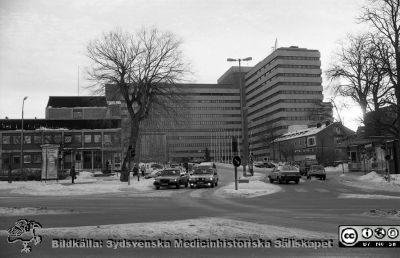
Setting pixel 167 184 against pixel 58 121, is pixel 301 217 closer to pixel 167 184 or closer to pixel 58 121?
pixel 167 184

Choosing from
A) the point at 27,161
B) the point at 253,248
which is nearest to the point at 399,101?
the point at 253,248

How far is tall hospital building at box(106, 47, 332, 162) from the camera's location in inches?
5979

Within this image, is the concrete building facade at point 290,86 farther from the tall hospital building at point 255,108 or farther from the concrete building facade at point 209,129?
the concrete building facade at point 209,129

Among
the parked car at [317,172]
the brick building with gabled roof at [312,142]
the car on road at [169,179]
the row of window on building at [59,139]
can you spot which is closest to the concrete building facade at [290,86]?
the brick building with gabled roof at [312,142]

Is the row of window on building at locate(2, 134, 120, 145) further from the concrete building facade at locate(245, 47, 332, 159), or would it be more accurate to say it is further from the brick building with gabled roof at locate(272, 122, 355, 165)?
the concrete building facade at locate(245, 47, 332, 159)

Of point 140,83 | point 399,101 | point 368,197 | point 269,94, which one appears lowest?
point 368,197

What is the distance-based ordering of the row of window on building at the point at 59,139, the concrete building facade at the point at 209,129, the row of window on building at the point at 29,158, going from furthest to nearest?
the concrete building facade at the point at 209,129 → the row of window on building at the point at 59,139 → the row of window on building at the point at 29,158

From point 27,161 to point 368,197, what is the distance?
248 feet

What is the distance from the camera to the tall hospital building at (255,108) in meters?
152

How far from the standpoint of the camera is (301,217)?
1542 cm

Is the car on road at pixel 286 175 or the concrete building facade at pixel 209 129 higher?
the concrete building facade at pixel 209 129

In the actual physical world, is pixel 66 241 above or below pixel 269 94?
below

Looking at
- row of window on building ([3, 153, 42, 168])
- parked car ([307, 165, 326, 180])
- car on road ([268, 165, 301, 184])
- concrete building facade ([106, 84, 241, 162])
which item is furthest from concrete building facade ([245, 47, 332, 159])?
car on road ([268, 165, 301, 184])

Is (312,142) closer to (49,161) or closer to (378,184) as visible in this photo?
(378,184)
